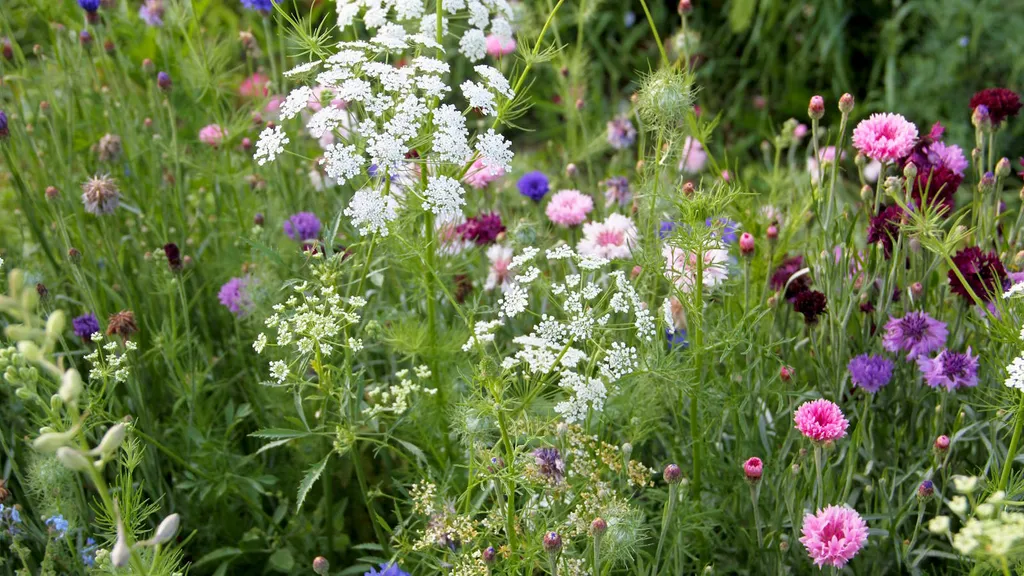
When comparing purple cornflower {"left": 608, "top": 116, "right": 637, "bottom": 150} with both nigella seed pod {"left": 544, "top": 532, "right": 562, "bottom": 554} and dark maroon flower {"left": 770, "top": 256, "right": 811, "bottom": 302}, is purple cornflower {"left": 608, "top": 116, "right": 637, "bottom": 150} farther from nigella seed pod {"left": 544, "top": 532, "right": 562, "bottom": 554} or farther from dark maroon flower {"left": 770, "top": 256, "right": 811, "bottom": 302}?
nigella seed pod {"left": 544, "top": 532, "right": 562, "bottom": 554}

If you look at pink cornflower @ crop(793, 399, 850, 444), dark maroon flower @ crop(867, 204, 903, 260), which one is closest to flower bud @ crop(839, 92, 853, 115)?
dark maroon flower @ crop(867, 204, 903, 260)

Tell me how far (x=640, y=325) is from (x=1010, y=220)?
294cm

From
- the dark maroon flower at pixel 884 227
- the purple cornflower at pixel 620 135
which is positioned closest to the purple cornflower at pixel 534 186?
the purple cornflower at pixel 620 135

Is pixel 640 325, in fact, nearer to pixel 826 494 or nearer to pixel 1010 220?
pixel 826 494

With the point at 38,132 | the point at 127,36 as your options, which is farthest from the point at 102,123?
the point at 127,36

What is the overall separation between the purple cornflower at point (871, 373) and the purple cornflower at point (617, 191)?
0.88 meters

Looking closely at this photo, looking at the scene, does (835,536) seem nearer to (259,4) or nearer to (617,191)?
(617,191)

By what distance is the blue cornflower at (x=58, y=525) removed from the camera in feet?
5.95

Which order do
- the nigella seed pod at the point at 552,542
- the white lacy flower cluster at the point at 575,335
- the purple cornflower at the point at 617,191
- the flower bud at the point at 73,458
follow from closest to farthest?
the flower bud at the point at 73,458 < the nigella seed pod at the point at 552,542 < the white lacy flower cluster at the point at 575,335 < the purple cornflower at the point at 617,191

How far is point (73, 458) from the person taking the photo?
1093 mm

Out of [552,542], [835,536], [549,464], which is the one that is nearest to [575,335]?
[549,464]

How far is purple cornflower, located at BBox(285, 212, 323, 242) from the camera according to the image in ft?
7.89

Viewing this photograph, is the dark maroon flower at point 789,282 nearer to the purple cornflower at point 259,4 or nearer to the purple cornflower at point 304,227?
the purple cornflower at point 304,227

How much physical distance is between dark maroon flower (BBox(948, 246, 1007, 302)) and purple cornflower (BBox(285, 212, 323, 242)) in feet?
4.76
